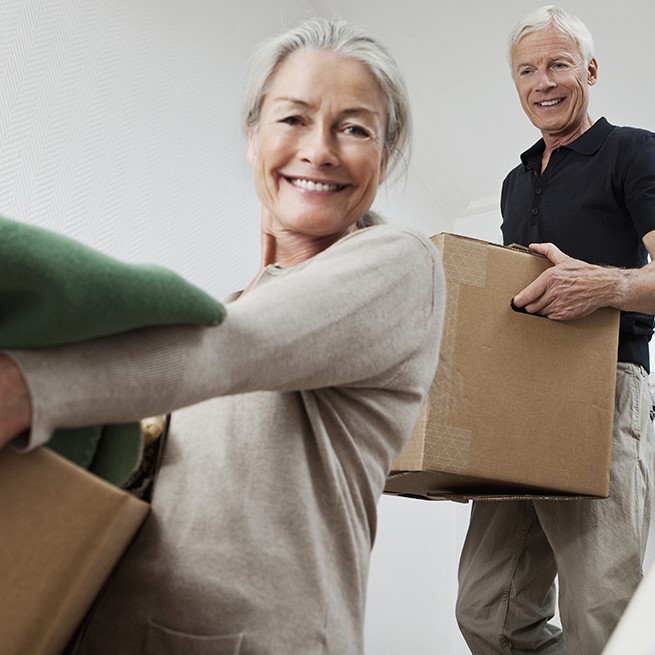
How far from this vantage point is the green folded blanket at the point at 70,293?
435 mm

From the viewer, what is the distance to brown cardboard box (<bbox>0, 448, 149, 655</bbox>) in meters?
0.49

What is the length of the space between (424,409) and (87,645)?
75 cm

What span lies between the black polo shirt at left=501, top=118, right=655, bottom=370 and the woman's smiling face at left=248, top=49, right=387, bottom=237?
81 centimetres

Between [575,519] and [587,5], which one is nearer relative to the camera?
[575,519]

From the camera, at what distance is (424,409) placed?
1288 mm

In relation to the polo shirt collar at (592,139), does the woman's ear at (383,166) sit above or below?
below

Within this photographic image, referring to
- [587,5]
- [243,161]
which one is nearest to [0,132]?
[243,161]

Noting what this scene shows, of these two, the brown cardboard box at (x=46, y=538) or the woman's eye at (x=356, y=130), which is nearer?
the brown cardboard box at (x=46, y=538)

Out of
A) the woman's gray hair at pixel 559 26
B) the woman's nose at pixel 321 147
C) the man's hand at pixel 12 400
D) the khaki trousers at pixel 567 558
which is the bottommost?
the khaki trousers at pixel 567 558

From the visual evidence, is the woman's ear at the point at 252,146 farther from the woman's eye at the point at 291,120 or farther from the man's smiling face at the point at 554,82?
the man's smiling face at the point at 554,82

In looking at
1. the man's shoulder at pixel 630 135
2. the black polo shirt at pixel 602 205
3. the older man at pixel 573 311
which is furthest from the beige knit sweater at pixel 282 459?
the man's shoulder at pixel 630 135

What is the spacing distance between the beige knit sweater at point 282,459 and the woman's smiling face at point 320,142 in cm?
17

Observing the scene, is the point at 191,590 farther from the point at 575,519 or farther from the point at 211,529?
the point at 575,519

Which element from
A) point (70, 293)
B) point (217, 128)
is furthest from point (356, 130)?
point (217, 128)
